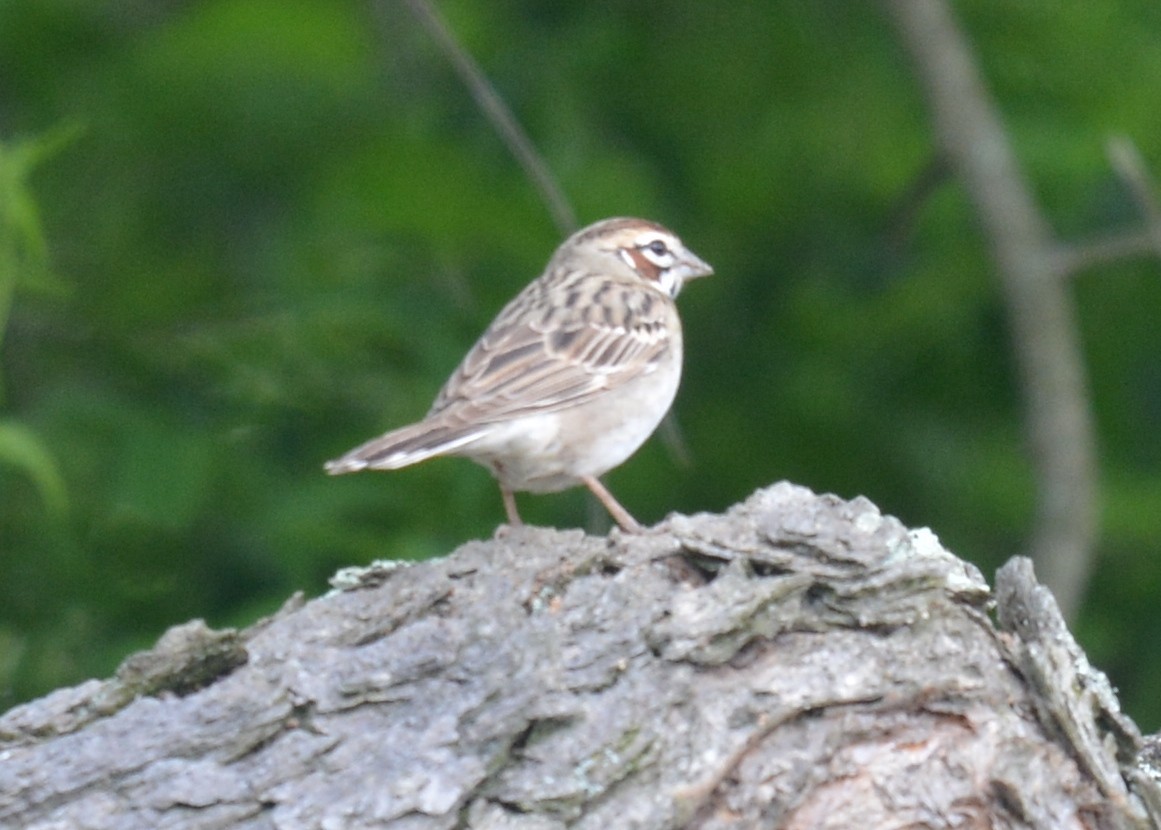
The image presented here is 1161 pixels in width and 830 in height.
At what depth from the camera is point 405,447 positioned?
5.24 m

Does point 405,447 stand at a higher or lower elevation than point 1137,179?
lower

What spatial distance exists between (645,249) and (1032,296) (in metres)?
1.93

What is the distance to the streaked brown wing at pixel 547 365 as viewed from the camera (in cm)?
590

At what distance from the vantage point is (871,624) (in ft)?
13.6

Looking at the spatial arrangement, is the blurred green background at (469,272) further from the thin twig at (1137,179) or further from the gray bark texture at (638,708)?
the gray bark texture at (638,708)

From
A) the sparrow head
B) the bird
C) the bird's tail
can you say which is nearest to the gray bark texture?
the bird's tail

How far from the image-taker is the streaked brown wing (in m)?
5.90

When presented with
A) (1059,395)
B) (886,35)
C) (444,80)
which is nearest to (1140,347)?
(1059,395)

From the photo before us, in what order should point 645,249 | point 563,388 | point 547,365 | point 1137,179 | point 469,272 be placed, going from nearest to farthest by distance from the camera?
point 563,388, point 547,365, point 645,249, point 1137,179, point 469,272

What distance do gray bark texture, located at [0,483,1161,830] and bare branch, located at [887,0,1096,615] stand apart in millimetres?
3771

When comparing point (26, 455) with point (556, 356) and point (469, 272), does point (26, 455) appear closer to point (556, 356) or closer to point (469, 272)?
point (556, 356)

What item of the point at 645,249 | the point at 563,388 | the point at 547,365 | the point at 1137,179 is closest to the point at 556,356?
the point at 547,365

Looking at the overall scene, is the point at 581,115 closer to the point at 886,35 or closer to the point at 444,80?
the point at 444,80

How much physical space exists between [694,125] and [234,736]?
5524 mm
